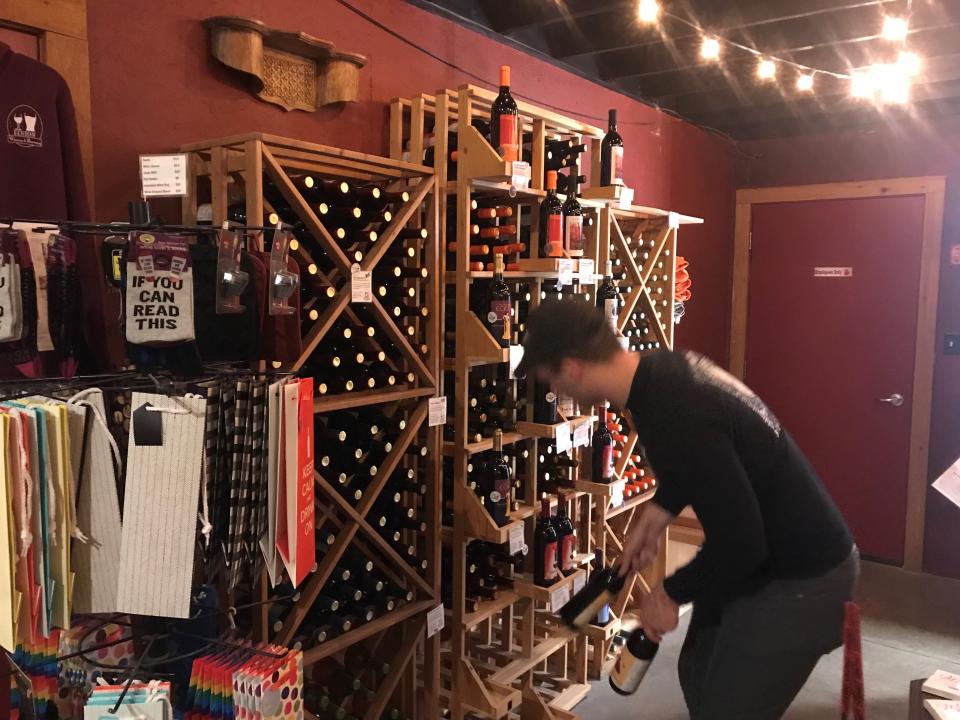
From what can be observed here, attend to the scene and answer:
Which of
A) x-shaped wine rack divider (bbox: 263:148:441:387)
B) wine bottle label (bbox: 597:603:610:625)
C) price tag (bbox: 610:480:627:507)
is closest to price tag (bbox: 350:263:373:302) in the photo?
x-shaped wine rack divider (bbox: 263:148:441:387)

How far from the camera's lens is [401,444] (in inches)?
95.5

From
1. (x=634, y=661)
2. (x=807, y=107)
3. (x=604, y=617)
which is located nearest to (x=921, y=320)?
(x=807, y=107)

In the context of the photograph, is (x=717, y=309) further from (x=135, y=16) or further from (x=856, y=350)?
(x=135, y=16)

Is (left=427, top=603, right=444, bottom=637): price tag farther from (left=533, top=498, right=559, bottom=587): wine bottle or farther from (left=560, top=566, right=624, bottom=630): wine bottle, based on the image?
(left=560, top=566, right=624, bottom=630): wine bottle

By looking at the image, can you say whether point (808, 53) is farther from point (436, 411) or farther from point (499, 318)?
point (436, 411)

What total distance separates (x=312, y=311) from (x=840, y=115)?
3.91 metres

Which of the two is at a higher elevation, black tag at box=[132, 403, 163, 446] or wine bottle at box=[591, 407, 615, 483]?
black tag at box=[132, 403, 163, 446]

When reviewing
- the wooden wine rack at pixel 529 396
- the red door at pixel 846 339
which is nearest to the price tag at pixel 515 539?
the wooden wine rack at pixel 529 396

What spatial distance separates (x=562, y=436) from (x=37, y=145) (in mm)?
1911

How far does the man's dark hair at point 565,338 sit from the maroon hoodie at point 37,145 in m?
1.16

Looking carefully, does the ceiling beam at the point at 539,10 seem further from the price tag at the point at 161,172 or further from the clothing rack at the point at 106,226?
the clothing rack at the point at 106,226

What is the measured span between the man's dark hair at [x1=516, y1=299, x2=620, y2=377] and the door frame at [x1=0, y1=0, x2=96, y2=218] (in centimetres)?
123

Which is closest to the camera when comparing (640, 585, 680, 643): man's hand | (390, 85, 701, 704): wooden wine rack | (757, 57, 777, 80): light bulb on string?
(640, 585, 680, 643): man's hand

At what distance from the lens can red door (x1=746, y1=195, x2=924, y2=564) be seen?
473 centimetres
